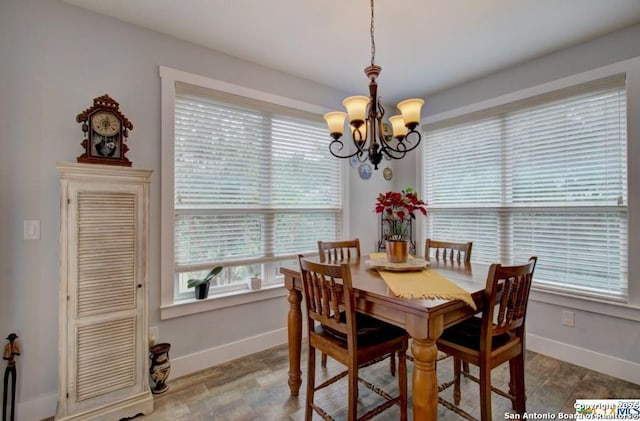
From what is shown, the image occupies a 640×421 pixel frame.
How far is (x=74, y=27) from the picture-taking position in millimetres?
2055

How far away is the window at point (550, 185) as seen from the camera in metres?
2.43

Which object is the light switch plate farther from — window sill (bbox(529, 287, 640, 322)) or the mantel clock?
window sill (bbox(529, 287, 640, 322))

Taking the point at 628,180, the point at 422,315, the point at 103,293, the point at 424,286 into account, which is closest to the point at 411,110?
the point at 424,286

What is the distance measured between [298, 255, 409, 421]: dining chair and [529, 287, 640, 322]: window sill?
1807 millimetres

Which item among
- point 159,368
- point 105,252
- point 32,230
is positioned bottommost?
point 159,368

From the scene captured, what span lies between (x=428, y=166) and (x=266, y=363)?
2866 millimetres

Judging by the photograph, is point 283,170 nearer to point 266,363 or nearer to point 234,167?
point 234,167

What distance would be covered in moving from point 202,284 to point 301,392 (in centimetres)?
114

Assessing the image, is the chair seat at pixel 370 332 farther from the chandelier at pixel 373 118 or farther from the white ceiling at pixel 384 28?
the white ceiling at pixel 384 28

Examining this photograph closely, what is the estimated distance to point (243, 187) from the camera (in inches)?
110

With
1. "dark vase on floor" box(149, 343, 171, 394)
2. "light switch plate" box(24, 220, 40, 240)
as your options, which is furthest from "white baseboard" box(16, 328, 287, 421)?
"light switch plate" box(24, 220, 40, 240)

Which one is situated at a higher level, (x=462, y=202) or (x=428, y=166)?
(x=428, y=166)

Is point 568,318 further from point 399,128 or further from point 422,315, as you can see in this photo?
point 399,128

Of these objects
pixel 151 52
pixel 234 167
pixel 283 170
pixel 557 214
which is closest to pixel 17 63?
pixel 151 52
